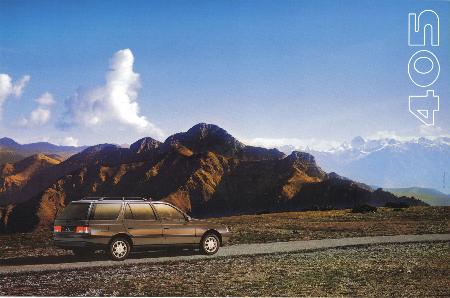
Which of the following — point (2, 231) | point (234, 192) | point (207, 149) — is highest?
point (207, 149)

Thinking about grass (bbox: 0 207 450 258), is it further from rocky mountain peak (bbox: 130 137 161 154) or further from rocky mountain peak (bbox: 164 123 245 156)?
rocky mountain peak (bbox: 130 137 161 154)

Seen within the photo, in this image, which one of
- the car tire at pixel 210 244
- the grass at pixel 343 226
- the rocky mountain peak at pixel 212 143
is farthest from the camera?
the rocky mountain peak at pixel 212 143

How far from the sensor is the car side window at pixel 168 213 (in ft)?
51.4

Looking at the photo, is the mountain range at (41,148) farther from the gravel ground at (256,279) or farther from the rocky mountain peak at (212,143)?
the rocky mountain peak at (212,143)

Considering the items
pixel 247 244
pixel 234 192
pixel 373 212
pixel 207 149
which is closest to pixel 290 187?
pixel 234 192

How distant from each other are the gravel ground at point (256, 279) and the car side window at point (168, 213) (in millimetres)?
1405

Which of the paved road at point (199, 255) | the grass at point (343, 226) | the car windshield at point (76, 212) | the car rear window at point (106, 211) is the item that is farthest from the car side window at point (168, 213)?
the grass at point (343, 226)

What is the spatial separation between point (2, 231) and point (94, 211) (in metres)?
50.0

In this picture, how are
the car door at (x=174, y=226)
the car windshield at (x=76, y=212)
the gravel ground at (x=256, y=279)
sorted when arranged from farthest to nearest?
the car door at (x=174, y=226) < the car windshield at (x=76, y=212) < the gravel ground at (x=256, y=279)

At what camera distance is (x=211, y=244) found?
1634cm

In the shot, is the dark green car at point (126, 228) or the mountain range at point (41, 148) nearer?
the dark green car at point (126, 228)

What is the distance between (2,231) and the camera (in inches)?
2357

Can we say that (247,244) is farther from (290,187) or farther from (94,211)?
(290,187)

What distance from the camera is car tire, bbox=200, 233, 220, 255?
1619 cm
